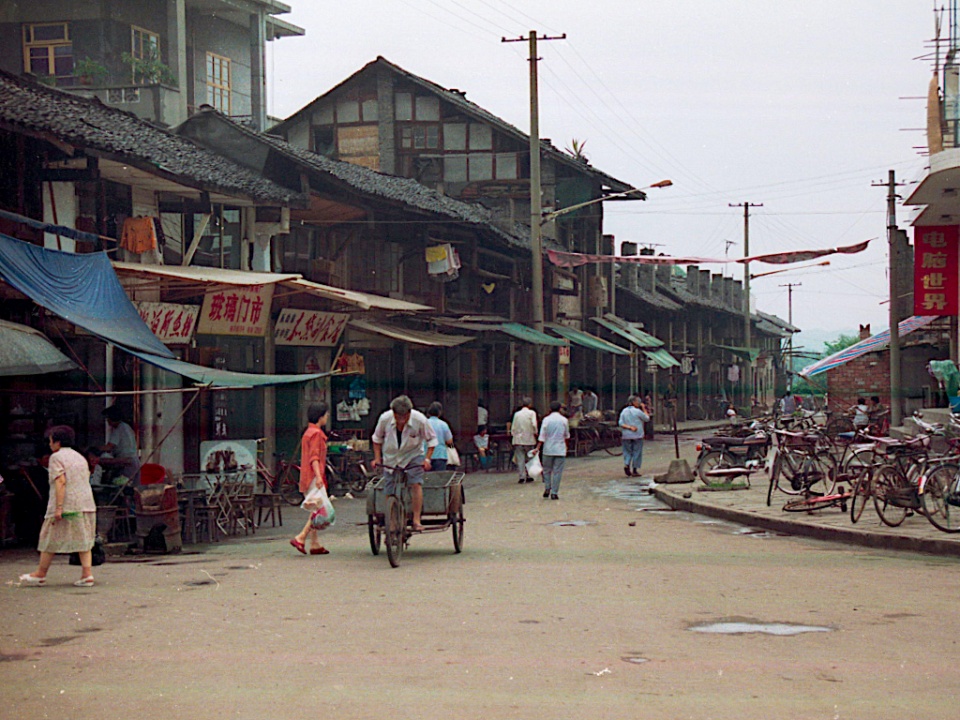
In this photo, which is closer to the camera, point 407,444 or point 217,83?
point 407,444

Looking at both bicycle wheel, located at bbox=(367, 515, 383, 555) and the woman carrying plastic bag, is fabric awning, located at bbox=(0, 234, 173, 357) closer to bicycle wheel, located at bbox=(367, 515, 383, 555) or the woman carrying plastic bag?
the woman carrying plastic bag

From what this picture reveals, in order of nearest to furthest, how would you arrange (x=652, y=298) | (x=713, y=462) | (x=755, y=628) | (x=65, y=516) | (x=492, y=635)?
1. (x=492, y=635)
2. (x=755, y=628)
3. (x=65, y=516)
4. (x=713, y=462)
5. (x=652, y=298)

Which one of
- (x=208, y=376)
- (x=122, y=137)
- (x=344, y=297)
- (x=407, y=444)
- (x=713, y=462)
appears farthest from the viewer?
(x=713, y=462)

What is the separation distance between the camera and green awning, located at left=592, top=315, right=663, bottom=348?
1800 inches

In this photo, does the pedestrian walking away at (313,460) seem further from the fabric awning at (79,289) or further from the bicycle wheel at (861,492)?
the bicycle wheel at (861,492)

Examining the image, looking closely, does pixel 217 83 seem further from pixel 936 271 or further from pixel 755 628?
pixel 755 628

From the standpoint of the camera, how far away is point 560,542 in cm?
1418

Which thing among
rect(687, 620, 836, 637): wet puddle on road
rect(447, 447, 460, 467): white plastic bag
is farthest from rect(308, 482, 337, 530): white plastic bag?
rect(447, 447, 460, 467): white plastic bag

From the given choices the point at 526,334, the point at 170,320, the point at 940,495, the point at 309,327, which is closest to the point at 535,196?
the point at 526,334

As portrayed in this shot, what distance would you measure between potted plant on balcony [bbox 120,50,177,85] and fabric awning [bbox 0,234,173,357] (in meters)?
18.4

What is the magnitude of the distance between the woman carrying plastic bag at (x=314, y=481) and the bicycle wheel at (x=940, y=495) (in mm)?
6605

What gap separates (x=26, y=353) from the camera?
13.4 meters

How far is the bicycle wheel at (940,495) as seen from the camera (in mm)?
13953

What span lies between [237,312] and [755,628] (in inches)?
545
